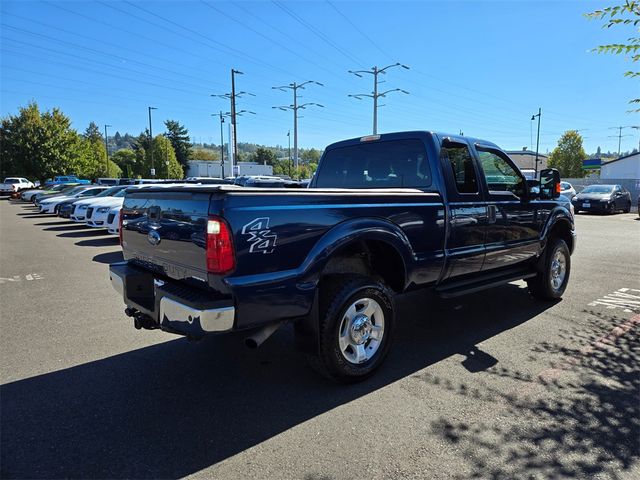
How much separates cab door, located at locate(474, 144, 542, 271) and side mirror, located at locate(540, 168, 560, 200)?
26 centimetres

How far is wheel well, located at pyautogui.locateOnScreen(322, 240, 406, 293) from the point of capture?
360 cm

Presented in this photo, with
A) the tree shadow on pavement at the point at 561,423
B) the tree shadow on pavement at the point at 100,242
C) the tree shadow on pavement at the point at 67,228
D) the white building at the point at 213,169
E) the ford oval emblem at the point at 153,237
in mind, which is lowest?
the tree shadow on pavement at the point at 561,423

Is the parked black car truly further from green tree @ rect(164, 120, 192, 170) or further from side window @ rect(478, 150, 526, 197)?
green tree @ rect(164, 120, 192, 170)

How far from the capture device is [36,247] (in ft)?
36.6

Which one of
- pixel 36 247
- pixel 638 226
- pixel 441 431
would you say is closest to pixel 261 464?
pixel 441 431

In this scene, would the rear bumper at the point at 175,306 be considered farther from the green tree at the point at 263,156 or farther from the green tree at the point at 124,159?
the green tree at the point at 263,156

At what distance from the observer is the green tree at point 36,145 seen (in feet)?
153

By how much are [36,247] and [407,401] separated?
36.8 ft

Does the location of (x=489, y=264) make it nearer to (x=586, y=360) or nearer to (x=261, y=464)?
(x=586, y=360)

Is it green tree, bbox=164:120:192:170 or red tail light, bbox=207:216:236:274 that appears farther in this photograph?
green tree, bbox=164:120:192:170

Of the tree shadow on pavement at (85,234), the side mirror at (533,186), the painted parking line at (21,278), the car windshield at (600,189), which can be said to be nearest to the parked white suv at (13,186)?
the tree shadow on pavement at (85,234)

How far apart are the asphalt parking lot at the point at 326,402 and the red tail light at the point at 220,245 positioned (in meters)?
1.08

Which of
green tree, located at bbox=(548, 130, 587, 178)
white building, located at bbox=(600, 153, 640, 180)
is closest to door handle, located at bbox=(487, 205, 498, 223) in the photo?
white building, located at bbox=(600, 153, 640, 180)

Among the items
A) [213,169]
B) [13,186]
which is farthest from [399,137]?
[213,169]
